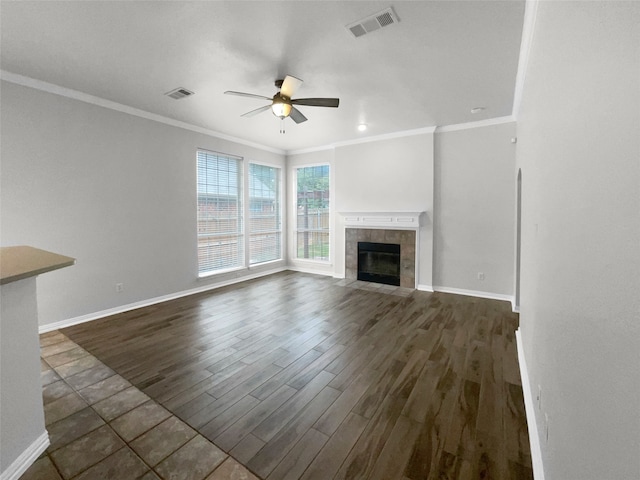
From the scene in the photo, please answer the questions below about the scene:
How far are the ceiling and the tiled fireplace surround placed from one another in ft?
7.49

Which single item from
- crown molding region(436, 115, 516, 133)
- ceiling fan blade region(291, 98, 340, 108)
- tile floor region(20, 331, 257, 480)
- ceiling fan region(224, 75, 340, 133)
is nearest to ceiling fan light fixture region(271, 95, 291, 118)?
ceiling fan region(224, 75, 340, 133)

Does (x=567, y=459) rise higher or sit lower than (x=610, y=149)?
lower

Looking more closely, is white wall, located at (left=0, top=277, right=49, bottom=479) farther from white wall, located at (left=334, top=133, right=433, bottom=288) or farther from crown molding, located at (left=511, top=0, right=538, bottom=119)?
white wall, located at (left=334, top=133, right=433, bottom=288)

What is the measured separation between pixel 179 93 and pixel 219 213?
2.44m

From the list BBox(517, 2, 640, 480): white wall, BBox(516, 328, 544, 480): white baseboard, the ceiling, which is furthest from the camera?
the ceiling

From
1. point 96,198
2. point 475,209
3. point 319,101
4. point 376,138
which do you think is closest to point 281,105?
point 319,101

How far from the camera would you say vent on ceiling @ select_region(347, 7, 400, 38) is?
2.25 m

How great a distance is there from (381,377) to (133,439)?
6.10 ft

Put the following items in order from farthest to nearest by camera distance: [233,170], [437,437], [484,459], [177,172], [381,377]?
[233,170] → [177,172] → [381,377] → [437,437] → [484,459]

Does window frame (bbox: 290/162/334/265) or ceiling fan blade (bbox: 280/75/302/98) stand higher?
ceiling fan blade (bbox: 280/75/302/98)

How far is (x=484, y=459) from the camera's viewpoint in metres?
1.69

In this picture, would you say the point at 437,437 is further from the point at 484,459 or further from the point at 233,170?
the point at 233,170

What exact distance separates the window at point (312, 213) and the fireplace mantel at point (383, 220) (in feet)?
2.66

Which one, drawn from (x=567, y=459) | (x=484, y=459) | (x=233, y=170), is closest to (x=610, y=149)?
(x=567, y=459)
